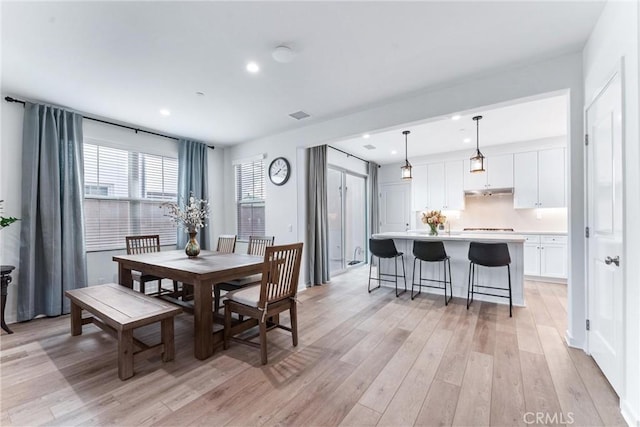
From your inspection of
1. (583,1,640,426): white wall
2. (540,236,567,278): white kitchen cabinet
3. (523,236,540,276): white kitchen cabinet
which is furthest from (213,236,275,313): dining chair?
(540,236,567,278): white kitchen cabinet

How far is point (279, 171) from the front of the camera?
15.8 ft

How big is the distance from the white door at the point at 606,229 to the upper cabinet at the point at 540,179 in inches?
138

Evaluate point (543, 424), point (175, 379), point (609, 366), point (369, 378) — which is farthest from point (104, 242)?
point (609, 366)

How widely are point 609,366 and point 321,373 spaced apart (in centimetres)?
203

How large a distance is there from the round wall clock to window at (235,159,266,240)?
17.3 inches

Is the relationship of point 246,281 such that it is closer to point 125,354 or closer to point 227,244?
point 227,244

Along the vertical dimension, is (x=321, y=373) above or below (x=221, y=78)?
below

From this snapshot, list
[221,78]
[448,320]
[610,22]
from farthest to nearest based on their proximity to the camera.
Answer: [448,320] < [221,78] < [610,22]

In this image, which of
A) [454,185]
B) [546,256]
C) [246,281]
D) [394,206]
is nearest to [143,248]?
[246,281]

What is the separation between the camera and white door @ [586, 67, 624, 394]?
1.83 metres

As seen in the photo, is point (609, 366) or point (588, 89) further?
point (588, 89)

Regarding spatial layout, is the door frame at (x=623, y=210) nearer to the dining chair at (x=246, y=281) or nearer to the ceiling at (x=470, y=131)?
the ceiling at (x=470, y=131)

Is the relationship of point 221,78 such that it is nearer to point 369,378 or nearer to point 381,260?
point 369,378

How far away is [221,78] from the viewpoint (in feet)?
→ 9.50
